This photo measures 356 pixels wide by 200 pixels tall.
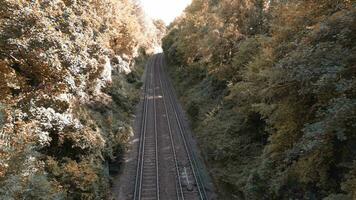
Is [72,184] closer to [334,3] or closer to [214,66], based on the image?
[334,3]

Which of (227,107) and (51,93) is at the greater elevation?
(51,93)

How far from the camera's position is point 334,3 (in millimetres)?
11070

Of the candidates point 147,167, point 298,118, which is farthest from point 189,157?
point 298,118

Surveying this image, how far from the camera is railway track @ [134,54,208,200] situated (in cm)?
1809

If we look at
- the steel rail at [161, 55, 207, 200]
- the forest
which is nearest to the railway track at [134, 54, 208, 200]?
the steel rail at [161, 55, 207, 200]

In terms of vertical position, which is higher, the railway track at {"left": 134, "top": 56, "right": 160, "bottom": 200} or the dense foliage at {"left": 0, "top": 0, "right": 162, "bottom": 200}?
the dense foliage at {"left": 0, "top": 0, "right": 162, "bottom": 200}

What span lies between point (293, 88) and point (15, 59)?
11.3 m

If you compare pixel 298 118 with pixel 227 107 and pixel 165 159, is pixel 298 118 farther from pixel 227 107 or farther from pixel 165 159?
pixel 227 107

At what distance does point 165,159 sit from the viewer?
73.7ft

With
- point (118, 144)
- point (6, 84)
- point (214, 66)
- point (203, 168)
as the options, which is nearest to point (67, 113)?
point (6, 84)

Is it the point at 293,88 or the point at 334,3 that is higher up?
the point at 334,3

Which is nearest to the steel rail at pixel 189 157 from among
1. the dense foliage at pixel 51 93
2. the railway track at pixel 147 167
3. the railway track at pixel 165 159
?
the railway track at pixel 165 159

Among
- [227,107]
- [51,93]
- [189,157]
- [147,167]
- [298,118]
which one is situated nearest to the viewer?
[298,118]

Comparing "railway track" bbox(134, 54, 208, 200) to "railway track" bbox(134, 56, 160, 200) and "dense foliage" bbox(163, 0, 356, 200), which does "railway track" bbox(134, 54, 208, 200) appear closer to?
"railway track" bbox(134, 56, 160, 200)
